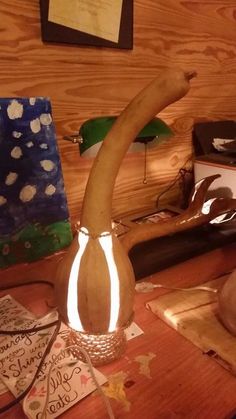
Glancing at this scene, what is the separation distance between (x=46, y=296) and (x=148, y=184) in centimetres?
49

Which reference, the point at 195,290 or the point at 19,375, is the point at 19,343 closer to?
the point at 19,375

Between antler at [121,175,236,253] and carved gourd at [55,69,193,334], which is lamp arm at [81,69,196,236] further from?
antler at [121,175,236,253]

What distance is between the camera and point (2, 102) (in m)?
0.66

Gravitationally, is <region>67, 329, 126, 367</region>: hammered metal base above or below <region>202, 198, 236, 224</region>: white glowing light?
below

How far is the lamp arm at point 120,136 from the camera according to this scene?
0.38 m

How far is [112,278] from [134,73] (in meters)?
A: 0.62

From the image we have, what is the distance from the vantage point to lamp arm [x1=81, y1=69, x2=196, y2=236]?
38 cm

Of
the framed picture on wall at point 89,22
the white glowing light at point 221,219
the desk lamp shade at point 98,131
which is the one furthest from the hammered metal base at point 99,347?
the framed picture on wall at point 89,22

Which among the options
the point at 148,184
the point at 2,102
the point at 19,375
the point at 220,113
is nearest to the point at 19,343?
the point at 19,375

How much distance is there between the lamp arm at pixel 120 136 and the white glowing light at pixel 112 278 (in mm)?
13

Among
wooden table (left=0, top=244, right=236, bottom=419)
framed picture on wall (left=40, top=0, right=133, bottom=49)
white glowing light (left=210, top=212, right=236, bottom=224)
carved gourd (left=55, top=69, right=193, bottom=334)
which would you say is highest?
framed picture on wall (left=40, top=0, right=133, bottom=49)

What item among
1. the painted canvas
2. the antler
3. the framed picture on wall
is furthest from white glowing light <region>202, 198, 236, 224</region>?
the framed picture on wall

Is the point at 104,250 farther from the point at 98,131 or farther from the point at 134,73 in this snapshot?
the point at 134,73

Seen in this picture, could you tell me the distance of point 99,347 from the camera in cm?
45
